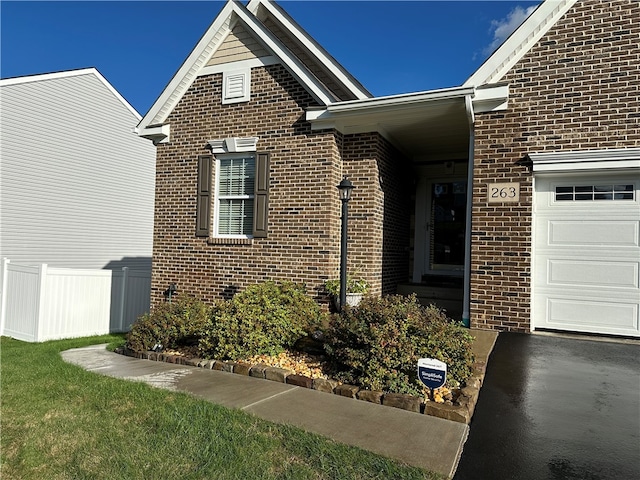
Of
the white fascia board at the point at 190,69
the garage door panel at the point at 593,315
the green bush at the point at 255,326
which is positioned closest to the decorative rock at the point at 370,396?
the green bush at the point at 255,326

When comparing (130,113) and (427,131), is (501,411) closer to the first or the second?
(427,131)

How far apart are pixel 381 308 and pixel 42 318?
7997 mm

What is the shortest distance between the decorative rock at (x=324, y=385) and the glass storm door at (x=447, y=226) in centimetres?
580

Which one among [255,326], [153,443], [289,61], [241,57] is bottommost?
[153,443]

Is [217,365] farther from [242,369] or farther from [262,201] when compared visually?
[262,201]

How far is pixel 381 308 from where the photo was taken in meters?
5.24

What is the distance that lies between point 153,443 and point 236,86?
23.7ft

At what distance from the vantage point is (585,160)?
6.57 meters

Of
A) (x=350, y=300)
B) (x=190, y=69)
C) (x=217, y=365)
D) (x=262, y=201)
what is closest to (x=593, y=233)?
(x=350, y=300)

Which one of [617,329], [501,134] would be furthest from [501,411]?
[501,134]

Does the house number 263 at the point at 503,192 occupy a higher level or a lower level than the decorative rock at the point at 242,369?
higher

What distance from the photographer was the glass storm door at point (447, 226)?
984 centimetres

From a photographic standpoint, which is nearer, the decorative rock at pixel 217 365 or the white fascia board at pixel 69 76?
the decorative rock at pixel 217 365

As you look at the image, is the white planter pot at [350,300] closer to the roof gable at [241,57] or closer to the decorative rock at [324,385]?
the decorative rock at [324,385]
